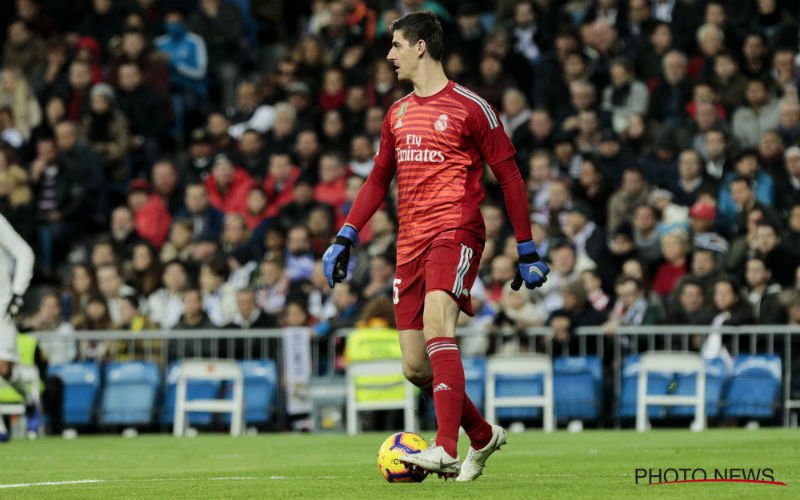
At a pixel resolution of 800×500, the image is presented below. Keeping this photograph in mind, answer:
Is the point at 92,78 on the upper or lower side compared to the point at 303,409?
upper

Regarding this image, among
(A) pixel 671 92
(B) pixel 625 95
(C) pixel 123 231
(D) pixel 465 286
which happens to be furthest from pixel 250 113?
(D) pixel 465 286

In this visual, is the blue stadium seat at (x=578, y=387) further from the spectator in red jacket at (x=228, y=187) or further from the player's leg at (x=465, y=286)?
the player's leg at (x=465, y=286)

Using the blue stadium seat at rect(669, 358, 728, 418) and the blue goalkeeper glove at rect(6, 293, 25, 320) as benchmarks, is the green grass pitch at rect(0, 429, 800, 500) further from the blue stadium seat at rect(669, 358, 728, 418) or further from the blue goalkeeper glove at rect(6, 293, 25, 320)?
the blue goalkeeper glove at rect(6, 293, 25, 320)

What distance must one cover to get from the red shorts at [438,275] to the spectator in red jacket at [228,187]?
12.3 m

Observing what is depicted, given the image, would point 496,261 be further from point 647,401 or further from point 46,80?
point 46,80

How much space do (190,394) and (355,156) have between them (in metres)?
Answer: 4.33

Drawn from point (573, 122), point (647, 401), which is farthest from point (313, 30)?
point (647, 401)

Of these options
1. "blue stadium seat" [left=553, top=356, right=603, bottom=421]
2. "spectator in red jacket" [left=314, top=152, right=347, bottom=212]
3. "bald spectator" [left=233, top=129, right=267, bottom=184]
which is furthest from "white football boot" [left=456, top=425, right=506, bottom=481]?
"bald spectator" [left=233, top=129, right=267, bottom=184]

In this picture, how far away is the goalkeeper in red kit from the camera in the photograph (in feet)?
30.8

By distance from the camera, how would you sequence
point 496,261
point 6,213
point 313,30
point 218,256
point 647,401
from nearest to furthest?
point 647,401 < point 496,261 < point 218,256 < point 6,213 < point 313,30

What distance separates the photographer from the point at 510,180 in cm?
959

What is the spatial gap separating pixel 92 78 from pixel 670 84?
27.6ft

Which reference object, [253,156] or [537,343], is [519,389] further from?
[253,156]

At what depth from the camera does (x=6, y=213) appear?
21.9 metres
